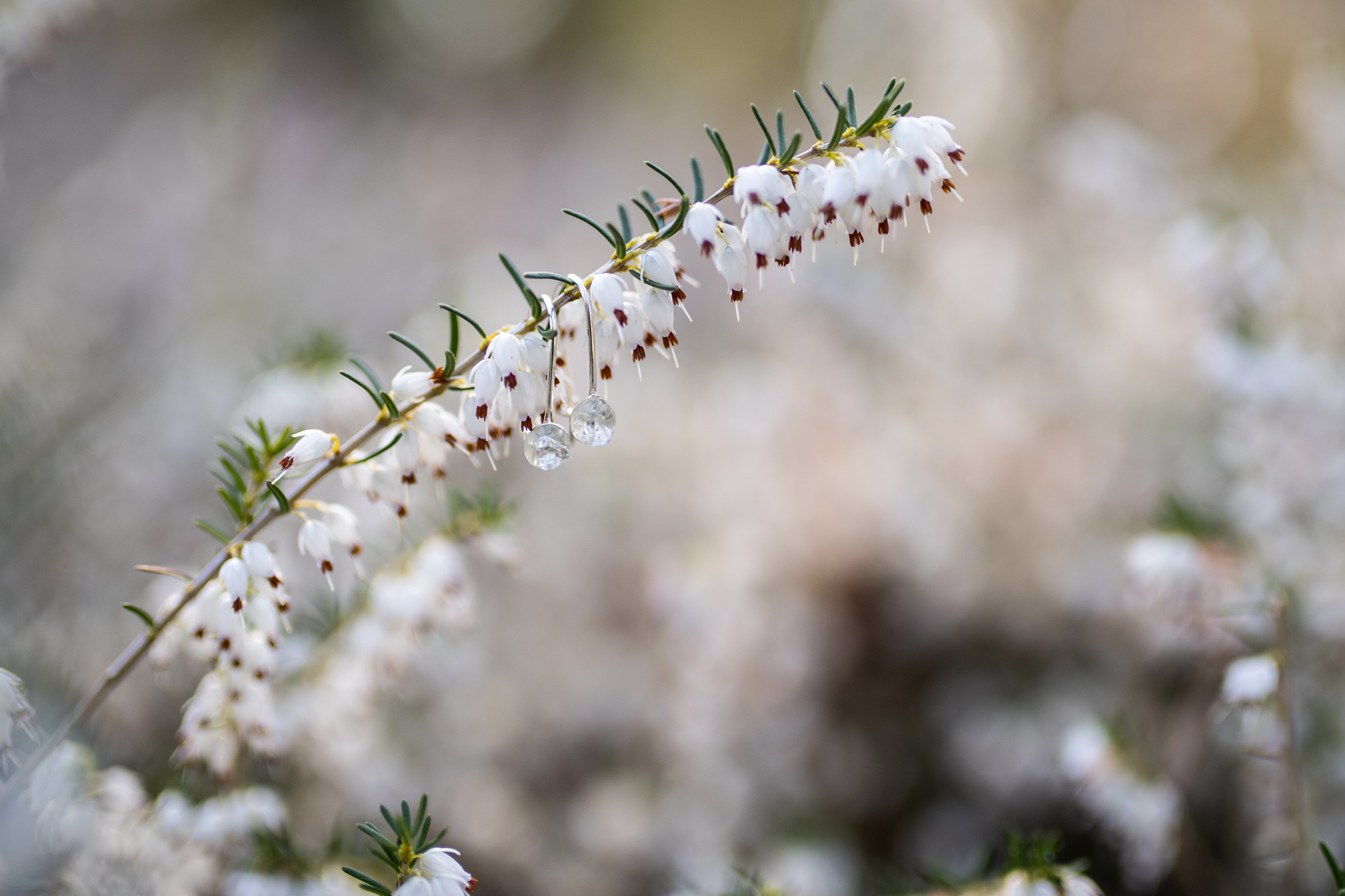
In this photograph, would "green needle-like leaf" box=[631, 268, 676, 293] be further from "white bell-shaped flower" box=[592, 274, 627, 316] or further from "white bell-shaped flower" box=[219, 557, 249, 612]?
"white bell-shaped flower" box=[219, 557, 249, 612]

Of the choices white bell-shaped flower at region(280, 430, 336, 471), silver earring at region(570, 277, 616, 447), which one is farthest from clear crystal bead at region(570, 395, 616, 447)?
white bell-shaped flower at region(280, 430, 336, 471)

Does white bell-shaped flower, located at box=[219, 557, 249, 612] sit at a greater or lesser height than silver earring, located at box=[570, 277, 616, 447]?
lesser

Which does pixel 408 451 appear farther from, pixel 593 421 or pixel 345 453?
pixel 593 421

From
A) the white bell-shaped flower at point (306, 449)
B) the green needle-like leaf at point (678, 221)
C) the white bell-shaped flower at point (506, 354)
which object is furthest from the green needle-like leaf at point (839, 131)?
the white bell-shaped flower at point (306, 449)

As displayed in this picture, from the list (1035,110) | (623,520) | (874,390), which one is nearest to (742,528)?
(623,520)

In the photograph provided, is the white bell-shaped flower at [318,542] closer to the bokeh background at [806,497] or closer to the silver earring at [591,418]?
the silver earring at [591,418]

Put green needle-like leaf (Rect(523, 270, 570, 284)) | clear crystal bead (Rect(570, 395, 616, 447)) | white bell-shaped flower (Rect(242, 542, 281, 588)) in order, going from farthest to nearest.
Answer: white bell-shaped flower (Rect(242, 542, 281, 588)) < clear crystal bead (Rect(570, 395, 616, 447)) < green needle-like leaf (Rect(523, 270, 570, 284))
